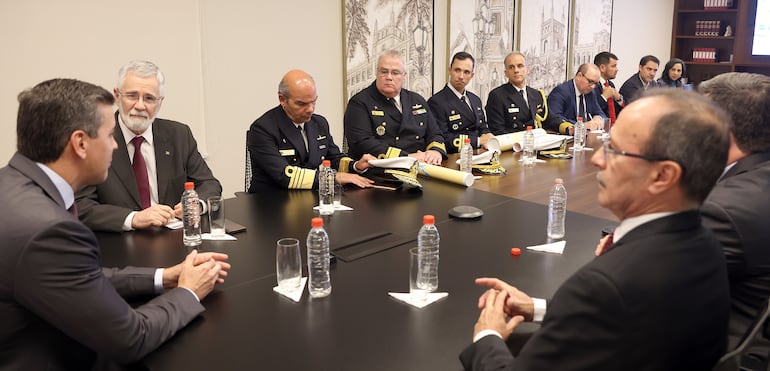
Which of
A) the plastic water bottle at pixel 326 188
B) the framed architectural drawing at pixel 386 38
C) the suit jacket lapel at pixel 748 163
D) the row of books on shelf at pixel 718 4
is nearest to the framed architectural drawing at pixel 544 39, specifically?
the framed architectural drawing at pixel 386 38

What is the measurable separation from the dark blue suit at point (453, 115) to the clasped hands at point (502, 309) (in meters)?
3.35

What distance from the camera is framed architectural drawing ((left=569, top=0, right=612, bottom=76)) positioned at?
809cm

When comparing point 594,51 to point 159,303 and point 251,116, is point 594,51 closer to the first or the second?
point 251,116

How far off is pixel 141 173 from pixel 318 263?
138cm

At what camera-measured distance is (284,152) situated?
3.44 meters

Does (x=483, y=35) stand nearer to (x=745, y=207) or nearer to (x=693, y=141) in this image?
(x=745, y=207)

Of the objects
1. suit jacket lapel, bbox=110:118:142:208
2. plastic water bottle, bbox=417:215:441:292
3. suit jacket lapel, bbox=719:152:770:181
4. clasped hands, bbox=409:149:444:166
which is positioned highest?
suit jacket lapel, bbox=719:152:770:181

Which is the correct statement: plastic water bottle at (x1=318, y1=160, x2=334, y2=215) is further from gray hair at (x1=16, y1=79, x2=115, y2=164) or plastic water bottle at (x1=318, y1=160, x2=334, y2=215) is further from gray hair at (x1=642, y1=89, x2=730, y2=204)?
gray hair at (x1=642, y1=89, x2=730, y2=204)

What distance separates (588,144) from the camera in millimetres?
4859

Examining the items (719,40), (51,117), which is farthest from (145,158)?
(719,40)

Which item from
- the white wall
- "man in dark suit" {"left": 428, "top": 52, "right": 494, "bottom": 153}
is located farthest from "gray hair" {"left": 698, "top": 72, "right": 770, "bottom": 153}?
the white wall

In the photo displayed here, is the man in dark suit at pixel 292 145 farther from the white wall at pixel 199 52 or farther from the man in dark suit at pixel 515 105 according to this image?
the man in dark suit at pixel 515 105

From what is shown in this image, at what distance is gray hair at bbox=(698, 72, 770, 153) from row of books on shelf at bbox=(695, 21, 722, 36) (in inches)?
330

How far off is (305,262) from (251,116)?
318 cm
